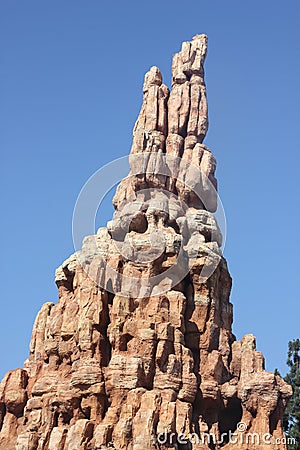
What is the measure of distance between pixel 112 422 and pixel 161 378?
11.0 ft

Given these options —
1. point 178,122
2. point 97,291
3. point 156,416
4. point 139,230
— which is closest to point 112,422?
point 156,416

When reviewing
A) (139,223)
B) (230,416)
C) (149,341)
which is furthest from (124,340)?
(230,416)

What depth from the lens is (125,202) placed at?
60.0 meters

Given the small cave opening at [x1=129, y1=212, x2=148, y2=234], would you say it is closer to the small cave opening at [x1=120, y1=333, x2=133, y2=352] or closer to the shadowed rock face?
the shadowed rock face

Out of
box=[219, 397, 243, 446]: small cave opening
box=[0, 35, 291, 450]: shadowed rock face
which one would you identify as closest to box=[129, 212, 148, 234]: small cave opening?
box=[0, 35, 291, 450]: shadowed rock face

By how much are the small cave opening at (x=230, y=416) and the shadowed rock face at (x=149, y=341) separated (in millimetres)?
66

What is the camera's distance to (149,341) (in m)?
51.4

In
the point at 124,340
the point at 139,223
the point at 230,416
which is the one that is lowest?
the point at 230,416

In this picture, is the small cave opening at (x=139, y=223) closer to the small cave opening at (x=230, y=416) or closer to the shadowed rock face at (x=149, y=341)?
the shadowed rock face at (x=149, y=341)

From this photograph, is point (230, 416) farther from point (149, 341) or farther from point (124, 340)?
point (124, 340)

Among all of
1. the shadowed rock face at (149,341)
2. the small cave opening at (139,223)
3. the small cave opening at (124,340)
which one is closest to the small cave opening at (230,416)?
the shadowed rock face at (149,341)

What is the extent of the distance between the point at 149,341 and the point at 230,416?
A: 25.6 ft

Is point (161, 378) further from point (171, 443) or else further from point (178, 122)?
point (178, 122)

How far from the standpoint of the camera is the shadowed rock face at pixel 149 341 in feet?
166
